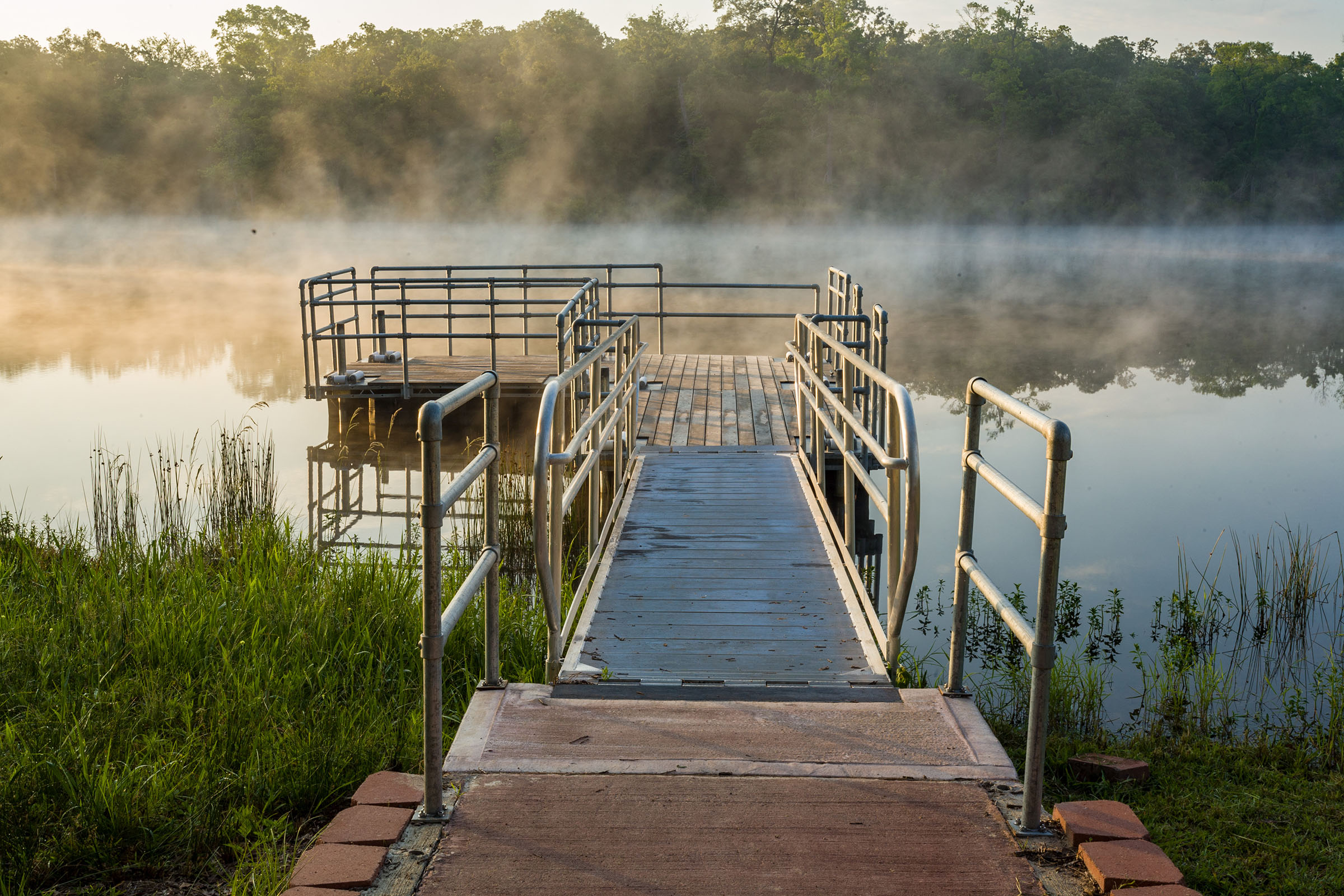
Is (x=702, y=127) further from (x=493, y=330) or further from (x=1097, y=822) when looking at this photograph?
(x=1097, y=822)

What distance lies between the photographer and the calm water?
30.7ft

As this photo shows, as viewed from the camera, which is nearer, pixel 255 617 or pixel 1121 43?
pixel 255 617

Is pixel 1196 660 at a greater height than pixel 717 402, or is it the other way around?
pixel 717 402

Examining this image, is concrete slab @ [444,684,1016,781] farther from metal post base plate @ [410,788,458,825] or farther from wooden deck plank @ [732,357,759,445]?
wooden deck plank @ [732,357,759,445]

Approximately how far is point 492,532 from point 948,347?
18701 millimetres

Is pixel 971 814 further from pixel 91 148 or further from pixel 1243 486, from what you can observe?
pixel 91 148

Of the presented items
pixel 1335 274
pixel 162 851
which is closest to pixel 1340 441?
pixel 162 851

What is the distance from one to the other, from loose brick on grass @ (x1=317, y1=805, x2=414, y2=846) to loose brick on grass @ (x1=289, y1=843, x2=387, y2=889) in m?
0.03

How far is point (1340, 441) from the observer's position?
12.5 metres

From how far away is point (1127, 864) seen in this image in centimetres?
217

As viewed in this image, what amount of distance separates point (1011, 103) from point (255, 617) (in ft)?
141

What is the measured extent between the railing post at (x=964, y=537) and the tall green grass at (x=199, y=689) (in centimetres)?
164

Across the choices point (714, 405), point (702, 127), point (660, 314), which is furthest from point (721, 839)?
point (702, 127)

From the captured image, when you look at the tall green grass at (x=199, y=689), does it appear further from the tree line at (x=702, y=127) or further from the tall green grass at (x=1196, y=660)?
the tree line at (x=702, y=127)
